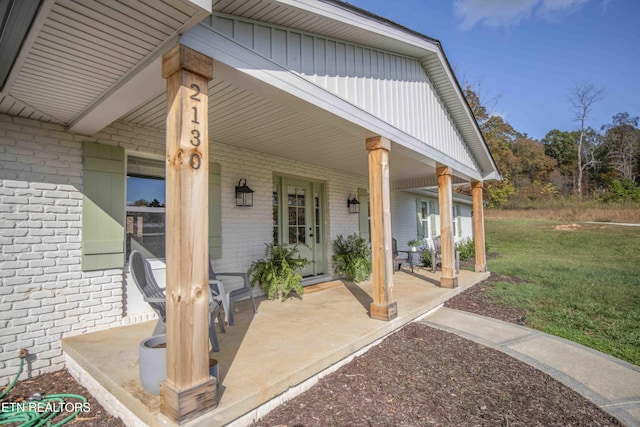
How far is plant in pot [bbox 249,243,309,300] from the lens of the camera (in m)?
4.62

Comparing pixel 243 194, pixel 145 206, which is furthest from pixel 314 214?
pixel 145 206

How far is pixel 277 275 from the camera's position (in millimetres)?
4688

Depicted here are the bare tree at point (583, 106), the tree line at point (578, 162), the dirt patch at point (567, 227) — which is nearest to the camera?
the dirt patch at point (567, 227)

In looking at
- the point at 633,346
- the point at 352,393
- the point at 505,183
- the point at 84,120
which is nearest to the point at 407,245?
the point at 633,346

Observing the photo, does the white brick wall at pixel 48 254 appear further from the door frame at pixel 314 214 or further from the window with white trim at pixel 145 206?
the door frame at pixel 314 214

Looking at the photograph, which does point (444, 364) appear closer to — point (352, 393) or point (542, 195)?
point (352, 393)

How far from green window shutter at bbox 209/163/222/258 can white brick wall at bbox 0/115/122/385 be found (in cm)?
129

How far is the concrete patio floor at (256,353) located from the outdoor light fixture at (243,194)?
1428mm

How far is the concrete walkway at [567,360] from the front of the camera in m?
2.41

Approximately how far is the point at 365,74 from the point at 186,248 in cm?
284

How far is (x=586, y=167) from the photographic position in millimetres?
30875

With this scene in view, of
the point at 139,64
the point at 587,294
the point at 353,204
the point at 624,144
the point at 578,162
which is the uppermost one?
the point at 624,144

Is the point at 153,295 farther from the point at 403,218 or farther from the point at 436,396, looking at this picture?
the point at 403,218

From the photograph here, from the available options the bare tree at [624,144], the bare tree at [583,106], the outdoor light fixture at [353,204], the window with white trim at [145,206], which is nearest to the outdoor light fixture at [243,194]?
the window with white trim at [145,206]
